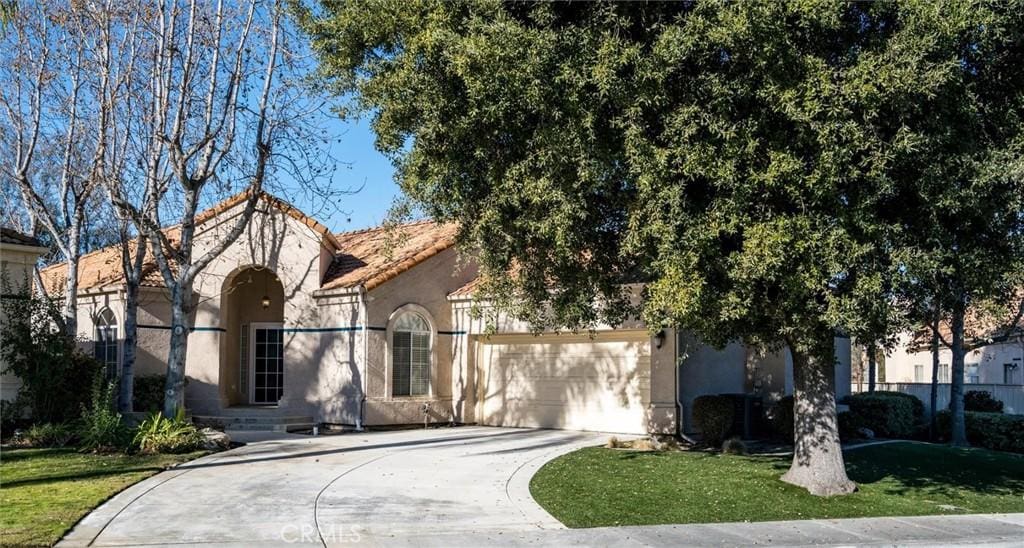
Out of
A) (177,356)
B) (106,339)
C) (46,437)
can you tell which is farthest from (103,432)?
(106,339)

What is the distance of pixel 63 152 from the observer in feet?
61.5

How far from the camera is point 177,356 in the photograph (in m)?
16.5

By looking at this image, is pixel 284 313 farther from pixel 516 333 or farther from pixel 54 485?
pixel 54 485

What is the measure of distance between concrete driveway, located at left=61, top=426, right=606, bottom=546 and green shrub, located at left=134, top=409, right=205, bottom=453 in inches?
27.4

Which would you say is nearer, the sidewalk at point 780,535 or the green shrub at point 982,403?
the sidewalk at point 780,535

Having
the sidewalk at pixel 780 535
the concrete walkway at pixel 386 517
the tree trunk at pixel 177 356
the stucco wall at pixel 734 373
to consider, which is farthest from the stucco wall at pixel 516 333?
the sidewalk at pixel 780 535

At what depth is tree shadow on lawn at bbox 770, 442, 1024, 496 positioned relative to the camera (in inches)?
541

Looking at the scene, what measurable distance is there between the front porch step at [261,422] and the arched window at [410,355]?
218cm

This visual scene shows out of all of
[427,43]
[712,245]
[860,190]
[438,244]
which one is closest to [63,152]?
[438,244]

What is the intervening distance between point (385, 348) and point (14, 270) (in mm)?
7481

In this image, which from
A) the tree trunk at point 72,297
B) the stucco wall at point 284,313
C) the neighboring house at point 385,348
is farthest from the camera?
the stucco wall at point 284,313

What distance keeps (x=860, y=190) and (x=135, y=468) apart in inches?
423

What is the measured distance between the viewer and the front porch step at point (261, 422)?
770 inches

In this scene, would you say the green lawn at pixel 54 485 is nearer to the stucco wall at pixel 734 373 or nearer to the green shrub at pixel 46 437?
the green shrub at pixel 46 437
